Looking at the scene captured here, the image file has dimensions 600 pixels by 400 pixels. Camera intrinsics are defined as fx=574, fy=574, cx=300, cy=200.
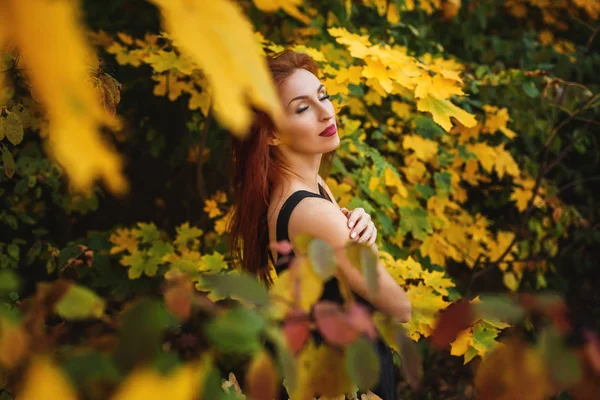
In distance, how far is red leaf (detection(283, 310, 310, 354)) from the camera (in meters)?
0.58

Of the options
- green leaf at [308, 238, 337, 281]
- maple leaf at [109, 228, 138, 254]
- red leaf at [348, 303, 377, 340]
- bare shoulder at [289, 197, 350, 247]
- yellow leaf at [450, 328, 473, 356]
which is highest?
green leaf at [308, 238, 337, 281]

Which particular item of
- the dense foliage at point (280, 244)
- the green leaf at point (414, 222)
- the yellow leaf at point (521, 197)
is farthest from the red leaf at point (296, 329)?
the yellow leaf at point (521, 197)

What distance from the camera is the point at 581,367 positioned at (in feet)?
1.71

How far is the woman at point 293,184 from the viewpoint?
4.58 feet

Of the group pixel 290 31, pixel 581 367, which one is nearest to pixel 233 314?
pixel 581 367

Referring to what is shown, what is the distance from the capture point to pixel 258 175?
1531 mm

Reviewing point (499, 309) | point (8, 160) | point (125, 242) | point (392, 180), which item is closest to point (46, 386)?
point (499, 309)

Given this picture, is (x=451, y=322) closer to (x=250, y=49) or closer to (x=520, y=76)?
(x=250, y=49)

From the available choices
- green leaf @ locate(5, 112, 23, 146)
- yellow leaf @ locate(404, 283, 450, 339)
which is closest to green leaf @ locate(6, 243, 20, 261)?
green leaf @ locate(5, 112, 23, 146)

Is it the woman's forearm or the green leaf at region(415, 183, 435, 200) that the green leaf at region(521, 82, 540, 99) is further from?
the woman's forearm

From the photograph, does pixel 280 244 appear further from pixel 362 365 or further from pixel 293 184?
pixel 293 184

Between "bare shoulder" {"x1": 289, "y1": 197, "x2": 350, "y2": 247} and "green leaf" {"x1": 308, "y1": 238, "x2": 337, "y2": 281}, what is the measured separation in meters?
0.72

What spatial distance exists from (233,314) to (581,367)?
326mm

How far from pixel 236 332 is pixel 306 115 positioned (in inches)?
40.9
